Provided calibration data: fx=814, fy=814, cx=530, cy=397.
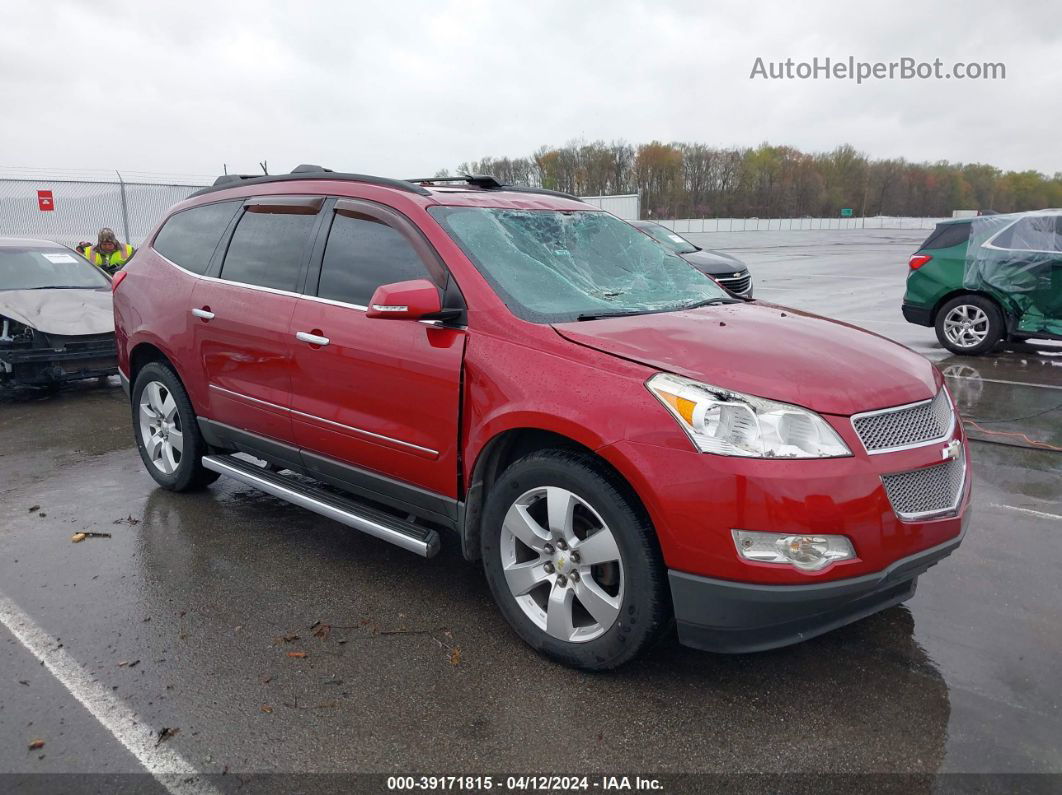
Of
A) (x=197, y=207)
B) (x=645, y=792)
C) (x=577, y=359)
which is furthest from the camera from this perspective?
(x=197, y=207)

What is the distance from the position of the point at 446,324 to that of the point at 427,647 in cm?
135

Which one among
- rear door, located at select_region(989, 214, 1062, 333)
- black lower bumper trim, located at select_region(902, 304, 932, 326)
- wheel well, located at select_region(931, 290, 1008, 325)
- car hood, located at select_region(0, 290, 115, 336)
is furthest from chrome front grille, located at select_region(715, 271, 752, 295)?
car hood, located at select_region(0, 290, 115, 336)

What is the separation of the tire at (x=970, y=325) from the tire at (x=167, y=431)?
349 inches

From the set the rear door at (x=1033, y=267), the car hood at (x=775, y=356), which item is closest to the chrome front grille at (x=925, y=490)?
the car hood at (x=775, y=356)

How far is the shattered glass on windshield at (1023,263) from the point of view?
367 inches

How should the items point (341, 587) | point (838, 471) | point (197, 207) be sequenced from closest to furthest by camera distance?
1. point (838, 471)
2. point (341, 587)
3. point (197, 207)

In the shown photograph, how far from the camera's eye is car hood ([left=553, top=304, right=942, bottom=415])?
286cm

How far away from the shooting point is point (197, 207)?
206 inches

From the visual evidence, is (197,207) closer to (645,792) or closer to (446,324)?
(446,324)

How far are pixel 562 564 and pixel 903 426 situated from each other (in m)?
1.36

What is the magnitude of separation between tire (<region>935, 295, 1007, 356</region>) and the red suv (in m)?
7.20

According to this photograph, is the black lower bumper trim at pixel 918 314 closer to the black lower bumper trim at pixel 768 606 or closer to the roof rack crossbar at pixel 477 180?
the roof rack crossbar at pixel 477 180

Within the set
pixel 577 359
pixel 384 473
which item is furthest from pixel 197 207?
pixel 577 359

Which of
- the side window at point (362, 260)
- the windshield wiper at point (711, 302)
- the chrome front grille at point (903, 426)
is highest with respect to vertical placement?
the side window at point (362, 260)
